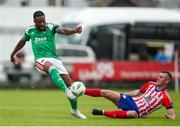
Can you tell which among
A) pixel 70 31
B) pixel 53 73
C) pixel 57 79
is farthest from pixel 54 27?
pixel 57 79

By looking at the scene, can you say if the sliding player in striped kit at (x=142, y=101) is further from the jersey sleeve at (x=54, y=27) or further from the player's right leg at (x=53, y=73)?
the jersey sleeve at (x=54, y=27)

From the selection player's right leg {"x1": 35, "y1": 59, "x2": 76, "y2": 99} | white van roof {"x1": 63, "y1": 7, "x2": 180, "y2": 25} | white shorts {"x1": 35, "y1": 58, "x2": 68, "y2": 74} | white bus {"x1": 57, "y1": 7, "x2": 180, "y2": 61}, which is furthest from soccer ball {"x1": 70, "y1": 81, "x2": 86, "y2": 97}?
white van roof {"x1": 63, "y1": 7, "x2": 180, "y2": 25}

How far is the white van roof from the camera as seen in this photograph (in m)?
49.4

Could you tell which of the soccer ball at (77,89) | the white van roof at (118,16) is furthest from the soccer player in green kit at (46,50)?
the white van roof at (118,16)

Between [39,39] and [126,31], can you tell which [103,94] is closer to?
[39,39]

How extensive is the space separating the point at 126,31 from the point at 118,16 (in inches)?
40.4

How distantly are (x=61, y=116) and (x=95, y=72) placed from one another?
22.3 meters

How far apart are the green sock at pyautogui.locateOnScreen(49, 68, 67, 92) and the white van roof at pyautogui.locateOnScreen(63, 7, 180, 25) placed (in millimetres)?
29871

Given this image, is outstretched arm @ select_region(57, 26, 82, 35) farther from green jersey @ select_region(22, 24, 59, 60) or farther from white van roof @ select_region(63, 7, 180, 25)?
white van roof @ select_region(63, 7, 180, 25)

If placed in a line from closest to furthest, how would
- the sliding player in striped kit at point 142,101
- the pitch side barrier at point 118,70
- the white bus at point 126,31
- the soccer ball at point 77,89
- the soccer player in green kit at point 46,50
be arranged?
1. the soccer ball at point 77,89
2. the sliding player in striped kit at point 142,101
3. the soccer player in green kit at point 46,50
4. the pitch side barrier at point 118,70
5. the white bus at point 126,31

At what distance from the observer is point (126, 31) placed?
5044 centimetres

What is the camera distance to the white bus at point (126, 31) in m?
49.6

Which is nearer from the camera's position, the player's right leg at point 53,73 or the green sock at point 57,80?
the player's right leg at point 53,73

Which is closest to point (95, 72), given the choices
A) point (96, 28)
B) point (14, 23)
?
point (96, 28)
